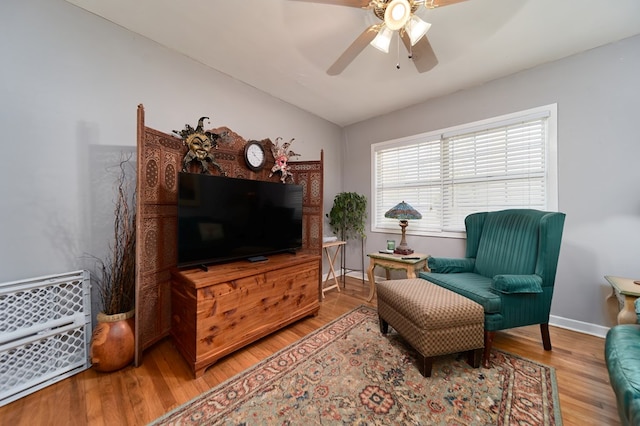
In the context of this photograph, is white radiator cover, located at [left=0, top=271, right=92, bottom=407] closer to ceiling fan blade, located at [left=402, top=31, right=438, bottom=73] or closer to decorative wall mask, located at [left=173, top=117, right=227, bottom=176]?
decorative wall mask, located at [left=173, top=117, right=227, bottom=176]

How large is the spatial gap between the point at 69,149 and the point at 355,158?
10.9 ft

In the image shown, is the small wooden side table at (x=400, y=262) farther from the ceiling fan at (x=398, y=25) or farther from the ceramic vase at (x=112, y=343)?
the ceramic vase at (x=112, y=343)

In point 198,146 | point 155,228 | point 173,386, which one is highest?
point 198,146

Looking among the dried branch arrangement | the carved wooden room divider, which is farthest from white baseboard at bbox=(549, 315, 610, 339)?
the dried branch arrangement

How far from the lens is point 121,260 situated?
1.78 m

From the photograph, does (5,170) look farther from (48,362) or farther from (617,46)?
(617,46)

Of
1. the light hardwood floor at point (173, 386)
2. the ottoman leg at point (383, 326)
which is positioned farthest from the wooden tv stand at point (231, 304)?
the ottoman leg at point (383, 326)

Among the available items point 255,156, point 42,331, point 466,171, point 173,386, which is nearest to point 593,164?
point 466,171

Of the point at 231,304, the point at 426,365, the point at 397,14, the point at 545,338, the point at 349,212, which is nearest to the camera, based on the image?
the point at 397,14

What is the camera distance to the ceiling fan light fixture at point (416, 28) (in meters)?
1.41

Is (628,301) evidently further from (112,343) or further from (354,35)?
(112,343)

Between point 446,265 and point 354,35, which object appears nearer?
point 354,35

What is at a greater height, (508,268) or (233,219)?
(233,219)

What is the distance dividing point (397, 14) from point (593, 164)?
228 cm
